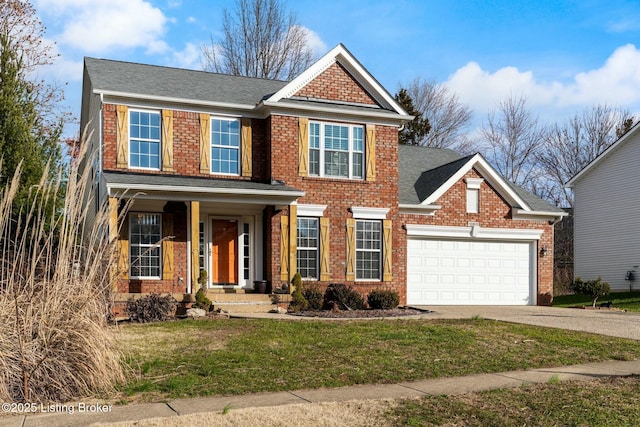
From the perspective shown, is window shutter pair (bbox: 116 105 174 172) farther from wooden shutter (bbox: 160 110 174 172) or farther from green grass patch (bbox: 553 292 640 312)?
green grass patch (bbox: 553 292 640 312)

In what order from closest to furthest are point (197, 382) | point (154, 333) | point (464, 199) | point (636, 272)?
1. point (197, 382)
2. point (154, 333)
3. point (464, 199)
4. point (636, 272)

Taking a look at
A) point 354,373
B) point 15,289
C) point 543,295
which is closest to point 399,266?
point 543,295

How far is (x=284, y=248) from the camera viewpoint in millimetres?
18156

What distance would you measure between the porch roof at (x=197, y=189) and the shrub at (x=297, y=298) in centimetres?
207

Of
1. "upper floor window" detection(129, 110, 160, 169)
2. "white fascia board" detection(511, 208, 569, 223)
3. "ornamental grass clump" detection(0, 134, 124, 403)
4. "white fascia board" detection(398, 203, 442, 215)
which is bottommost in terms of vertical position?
"ornamental grass clump" detection(0, 134, 124, 403)

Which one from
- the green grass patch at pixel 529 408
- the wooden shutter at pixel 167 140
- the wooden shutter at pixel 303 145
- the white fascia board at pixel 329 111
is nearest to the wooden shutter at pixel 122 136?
the wooden shutter at pixel 167 140

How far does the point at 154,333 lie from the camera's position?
1182 cm

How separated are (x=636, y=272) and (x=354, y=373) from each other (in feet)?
70.9

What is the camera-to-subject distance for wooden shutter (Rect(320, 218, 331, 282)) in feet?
61.6

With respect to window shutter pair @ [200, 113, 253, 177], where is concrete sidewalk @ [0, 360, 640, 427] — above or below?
below

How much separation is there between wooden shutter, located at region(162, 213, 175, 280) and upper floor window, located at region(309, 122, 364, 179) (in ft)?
13.4

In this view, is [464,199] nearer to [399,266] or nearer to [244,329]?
[399,266]

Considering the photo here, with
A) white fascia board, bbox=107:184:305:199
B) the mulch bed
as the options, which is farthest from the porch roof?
the mulch bed

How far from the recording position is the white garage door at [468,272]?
20.6 m
